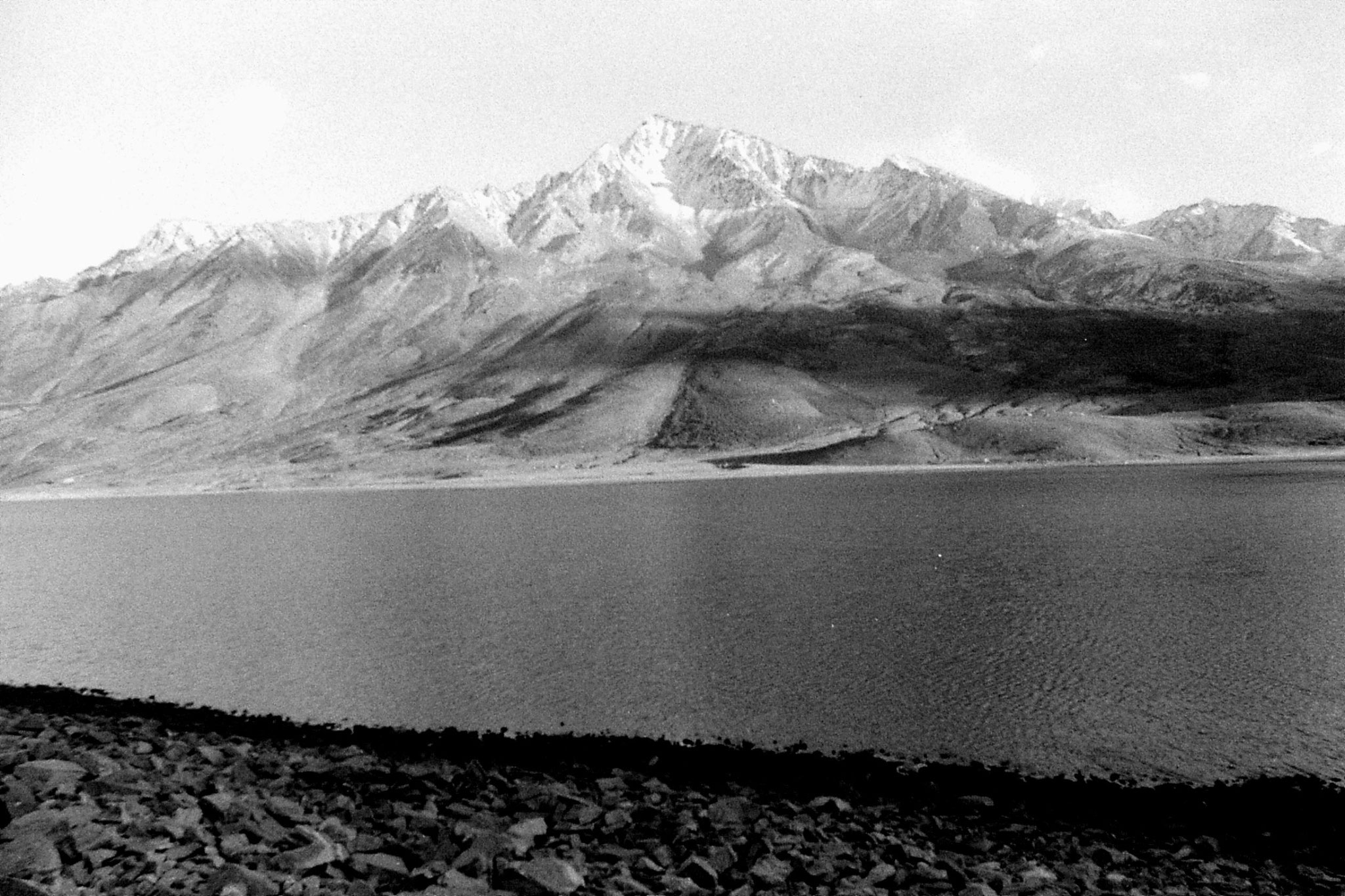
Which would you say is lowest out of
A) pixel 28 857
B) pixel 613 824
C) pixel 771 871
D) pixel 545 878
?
pixel 613 824

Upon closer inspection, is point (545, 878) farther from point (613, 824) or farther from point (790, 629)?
point (790, 629)

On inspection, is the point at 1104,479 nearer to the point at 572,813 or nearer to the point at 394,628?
the point at 394,628

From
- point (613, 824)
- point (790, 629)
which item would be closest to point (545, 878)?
point (613, 824)

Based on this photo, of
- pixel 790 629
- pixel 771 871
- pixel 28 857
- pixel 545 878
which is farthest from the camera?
pixel 790 629

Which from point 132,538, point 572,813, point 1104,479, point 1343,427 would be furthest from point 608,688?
point 1343,427

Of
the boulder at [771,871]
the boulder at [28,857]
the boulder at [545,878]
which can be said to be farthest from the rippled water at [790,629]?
the boulder at [28,857]
